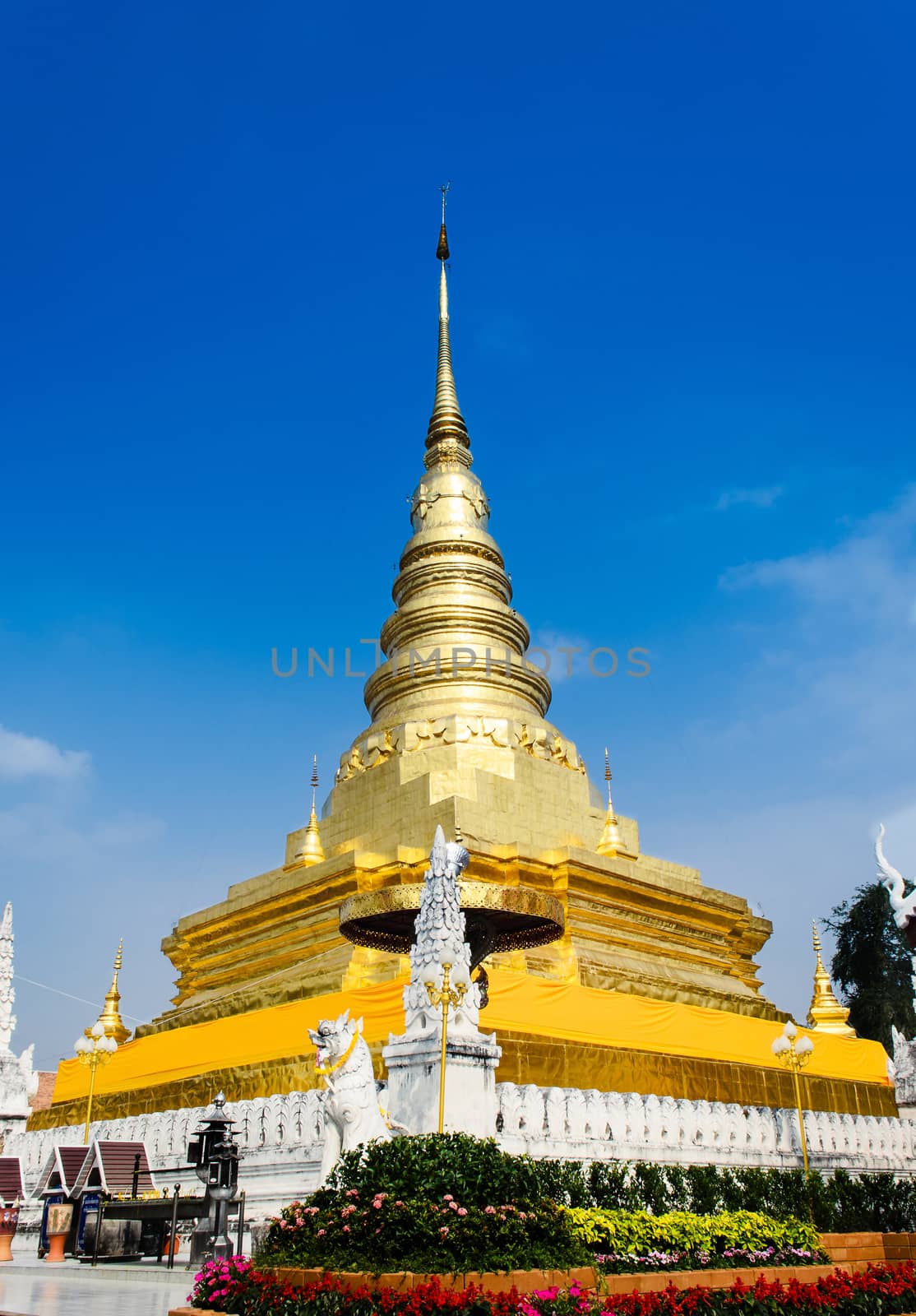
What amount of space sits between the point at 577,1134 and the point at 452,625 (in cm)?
1691

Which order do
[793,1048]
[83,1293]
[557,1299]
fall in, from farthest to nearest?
[793,1048]
[83,1293]
[557,1299]

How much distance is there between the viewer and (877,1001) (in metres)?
36.9

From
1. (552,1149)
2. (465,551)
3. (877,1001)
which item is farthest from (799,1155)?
(877,1001)

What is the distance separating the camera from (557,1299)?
6004 millimetres

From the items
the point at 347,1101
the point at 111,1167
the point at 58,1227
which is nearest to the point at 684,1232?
the point at 347,1101

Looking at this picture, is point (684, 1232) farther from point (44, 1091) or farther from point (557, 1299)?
point (44, 1091)

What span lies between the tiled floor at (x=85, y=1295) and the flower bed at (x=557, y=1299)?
64.9 inches

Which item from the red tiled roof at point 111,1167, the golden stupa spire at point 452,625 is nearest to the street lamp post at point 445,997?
the red tiled roof at point 111,1167

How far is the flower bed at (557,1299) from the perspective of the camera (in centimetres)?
573

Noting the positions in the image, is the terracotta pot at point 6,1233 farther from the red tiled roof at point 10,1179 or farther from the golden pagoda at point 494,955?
the golden pagoda at point 494,955

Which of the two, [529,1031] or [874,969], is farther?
[874,969]

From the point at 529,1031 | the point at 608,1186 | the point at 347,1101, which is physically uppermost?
the point at 529,1031

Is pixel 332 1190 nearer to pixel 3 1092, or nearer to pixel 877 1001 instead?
pixel 3 1092

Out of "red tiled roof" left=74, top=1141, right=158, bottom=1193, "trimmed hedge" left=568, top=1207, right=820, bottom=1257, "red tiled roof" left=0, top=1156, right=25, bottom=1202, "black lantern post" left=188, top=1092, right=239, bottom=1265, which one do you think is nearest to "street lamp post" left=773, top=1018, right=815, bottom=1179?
"trimmed hedge" left=568, top=1207, right=820, bottom=1257
